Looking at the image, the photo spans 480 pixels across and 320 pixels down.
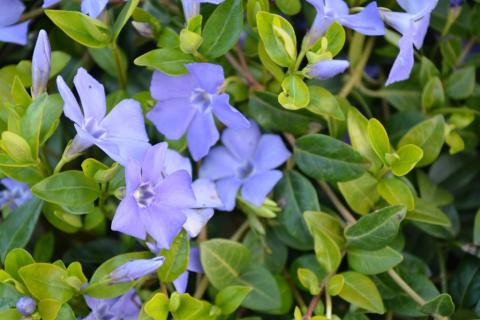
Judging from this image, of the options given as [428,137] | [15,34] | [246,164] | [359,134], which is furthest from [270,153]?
[15,34]

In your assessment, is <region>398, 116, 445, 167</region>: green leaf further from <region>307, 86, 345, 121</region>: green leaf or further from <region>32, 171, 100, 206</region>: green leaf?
<region>32, 171, 100, 206</region>: green leaf

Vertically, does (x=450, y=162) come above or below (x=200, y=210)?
below

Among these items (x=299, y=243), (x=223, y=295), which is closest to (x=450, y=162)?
(x=299, y=243)

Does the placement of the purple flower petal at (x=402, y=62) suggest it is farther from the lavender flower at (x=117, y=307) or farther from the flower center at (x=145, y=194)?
the lavender flower at (x=117, y=307)

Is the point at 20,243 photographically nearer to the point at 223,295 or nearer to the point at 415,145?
the point at 223,295

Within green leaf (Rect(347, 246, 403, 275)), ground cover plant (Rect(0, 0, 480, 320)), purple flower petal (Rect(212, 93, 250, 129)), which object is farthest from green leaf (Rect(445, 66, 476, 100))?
purple flower petal (Rect(212, 93, 250, 129))
